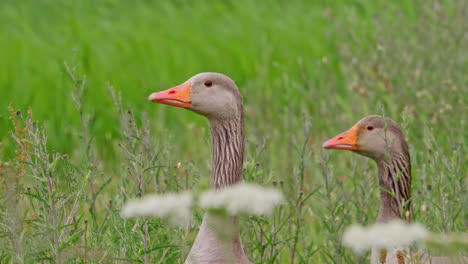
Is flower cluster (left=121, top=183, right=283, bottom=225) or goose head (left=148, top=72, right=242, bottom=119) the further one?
goose head (left=148, top=72, right=242, bottom=119)

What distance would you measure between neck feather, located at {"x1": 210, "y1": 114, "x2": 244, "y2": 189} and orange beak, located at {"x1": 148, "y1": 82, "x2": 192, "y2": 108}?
0.21m

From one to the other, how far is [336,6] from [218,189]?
28.2ft

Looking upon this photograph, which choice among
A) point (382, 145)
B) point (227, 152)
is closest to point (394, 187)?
point (382, 145)

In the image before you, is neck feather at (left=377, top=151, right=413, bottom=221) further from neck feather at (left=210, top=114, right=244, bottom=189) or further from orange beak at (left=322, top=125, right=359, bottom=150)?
neck feather at (left=210, top=114, right=244, bottom=189)

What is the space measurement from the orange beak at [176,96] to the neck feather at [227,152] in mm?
206

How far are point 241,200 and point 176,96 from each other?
5.55 ft

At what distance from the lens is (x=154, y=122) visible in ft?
27.3

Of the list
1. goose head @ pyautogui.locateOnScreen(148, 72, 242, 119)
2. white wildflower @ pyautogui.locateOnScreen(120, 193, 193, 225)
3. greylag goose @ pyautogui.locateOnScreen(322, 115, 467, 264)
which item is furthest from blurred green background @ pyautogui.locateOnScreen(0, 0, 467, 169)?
white wildflower @ pyautogui.locateOnScreen(120, 193, 193, 225)

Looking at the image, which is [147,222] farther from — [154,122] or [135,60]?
[135,60]

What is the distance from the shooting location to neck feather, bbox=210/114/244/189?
364 centimetres

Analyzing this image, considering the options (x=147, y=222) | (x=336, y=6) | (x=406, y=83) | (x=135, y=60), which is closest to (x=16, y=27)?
(x=135, y=60)

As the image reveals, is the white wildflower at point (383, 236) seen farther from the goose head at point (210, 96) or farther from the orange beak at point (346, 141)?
the orange beak at point (346, 141)

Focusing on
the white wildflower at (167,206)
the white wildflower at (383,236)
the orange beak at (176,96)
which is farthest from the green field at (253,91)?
the white wildflower at (383,236)

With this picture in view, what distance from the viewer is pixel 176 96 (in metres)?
3.68
